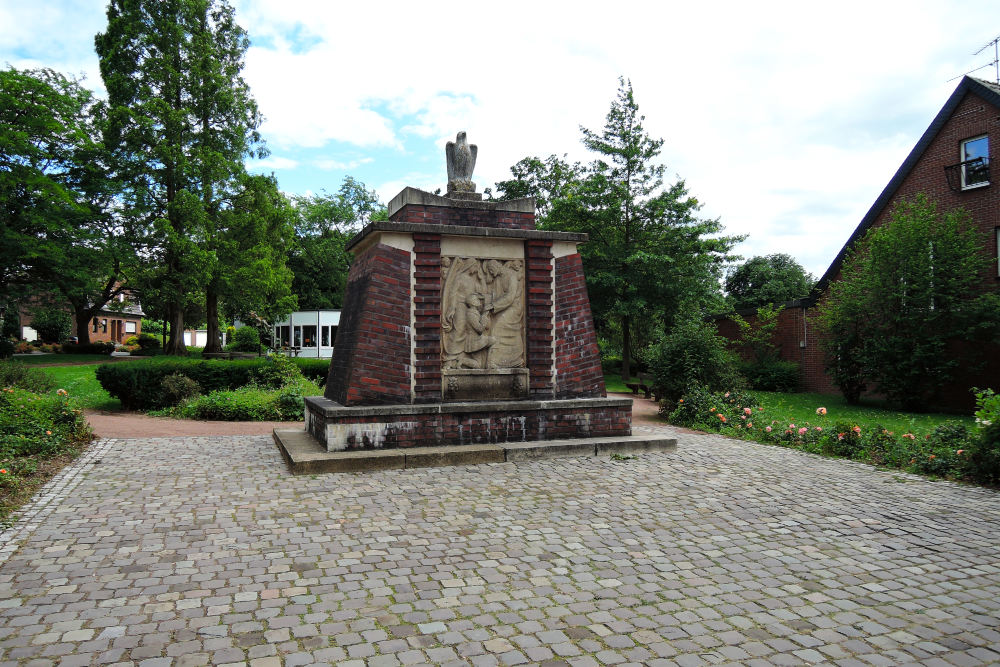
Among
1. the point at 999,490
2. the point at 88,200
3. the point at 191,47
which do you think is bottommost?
the point at 999,490

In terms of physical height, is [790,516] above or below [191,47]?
below

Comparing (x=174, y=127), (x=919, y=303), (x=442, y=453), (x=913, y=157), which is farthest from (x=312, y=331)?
(x=442, y=453)

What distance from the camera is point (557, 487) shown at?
664cm

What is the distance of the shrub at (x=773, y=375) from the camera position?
71.7 feet

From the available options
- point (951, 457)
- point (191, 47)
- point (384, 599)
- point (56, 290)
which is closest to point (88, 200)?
point (56, 290)

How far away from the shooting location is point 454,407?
8.10 metres

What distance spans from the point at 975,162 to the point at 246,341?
4404 centimetres

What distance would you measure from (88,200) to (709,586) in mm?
30536

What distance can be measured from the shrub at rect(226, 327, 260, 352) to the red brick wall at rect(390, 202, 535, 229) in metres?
38.3

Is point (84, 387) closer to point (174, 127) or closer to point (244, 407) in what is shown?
point (244, 407)

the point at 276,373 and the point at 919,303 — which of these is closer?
the point at 276,373

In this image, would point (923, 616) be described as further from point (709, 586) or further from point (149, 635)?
point (149, 635)

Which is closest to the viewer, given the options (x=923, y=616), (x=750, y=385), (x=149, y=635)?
(x=149, y=635)

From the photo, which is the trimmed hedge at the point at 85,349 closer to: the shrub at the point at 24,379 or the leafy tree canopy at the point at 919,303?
the shrub at the point at 24,379
